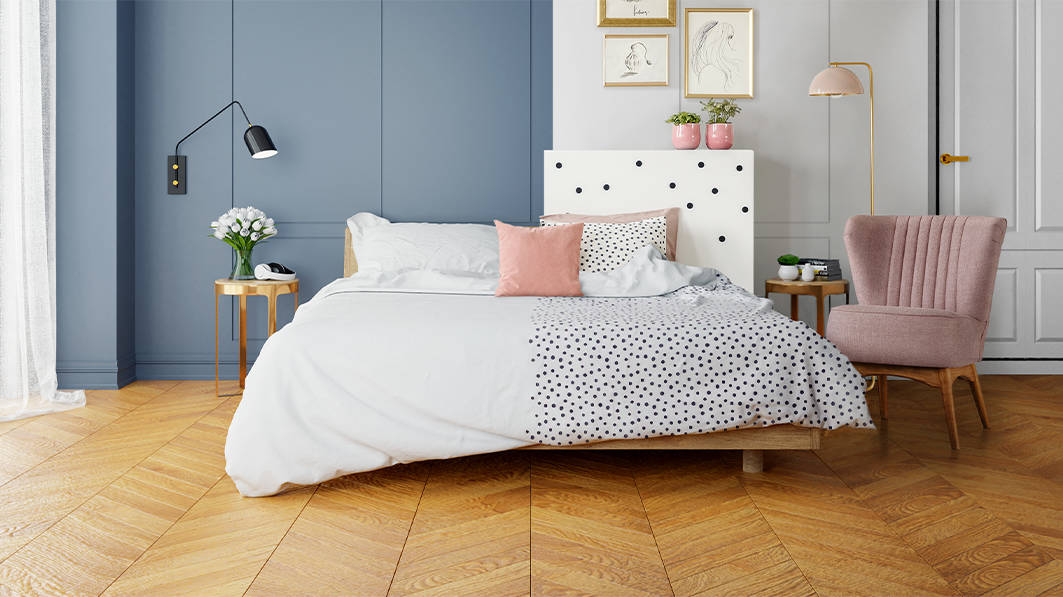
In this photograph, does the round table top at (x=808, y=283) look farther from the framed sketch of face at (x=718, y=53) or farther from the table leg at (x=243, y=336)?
the table leg at (x=243, y=336)

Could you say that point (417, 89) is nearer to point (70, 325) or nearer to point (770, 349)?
point (70, 325)

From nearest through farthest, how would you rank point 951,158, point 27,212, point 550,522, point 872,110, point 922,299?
point 550,522, point 922,299, point 27,212, point 872,110, point 951,158

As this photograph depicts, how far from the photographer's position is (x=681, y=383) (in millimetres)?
2201

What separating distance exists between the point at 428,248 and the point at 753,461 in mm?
1919

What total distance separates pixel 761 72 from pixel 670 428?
8.63 feet

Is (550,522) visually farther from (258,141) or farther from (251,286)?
(258,141)

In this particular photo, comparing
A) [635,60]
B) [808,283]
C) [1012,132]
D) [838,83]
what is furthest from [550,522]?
[1012,132]

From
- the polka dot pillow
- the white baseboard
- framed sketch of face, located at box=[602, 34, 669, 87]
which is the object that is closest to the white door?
the white baseboard

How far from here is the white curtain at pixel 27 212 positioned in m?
3.27

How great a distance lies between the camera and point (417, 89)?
415 centimetres

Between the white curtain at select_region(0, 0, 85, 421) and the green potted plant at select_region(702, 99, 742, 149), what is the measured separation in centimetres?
333

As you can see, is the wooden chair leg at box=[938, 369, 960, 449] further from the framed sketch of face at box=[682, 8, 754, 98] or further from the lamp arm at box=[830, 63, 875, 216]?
the framed sketch of face at box=[682, 8, 754, 98]

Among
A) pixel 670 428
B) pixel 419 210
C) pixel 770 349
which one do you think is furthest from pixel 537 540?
pixel 419 210

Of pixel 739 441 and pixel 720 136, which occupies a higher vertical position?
pixel 720 136
